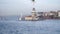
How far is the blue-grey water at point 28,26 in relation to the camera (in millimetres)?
2100

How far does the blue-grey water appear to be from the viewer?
210 centimetres

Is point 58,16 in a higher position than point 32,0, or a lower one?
lower

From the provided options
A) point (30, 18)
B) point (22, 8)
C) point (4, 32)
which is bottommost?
point (4, 32)

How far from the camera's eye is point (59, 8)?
2.09 m

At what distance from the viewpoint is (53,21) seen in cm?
211

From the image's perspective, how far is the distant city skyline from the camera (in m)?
2.12

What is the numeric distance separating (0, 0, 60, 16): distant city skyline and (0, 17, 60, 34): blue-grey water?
0.11 meters

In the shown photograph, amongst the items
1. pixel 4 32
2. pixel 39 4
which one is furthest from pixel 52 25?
pixel 4 32

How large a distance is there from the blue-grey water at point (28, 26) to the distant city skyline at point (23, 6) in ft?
0.36

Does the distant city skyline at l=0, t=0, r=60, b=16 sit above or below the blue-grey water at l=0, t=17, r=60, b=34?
above

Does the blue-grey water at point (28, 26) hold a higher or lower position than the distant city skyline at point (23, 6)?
lower

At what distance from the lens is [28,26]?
2119 mm

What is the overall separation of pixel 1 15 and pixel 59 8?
2.59 ft

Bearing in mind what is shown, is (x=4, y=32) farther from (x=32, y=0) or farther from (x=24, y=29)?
(x=32, y=0)
